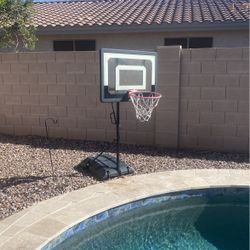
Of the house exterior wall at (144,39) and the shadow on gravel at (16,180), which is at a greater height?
the house exterior wall at (144,39)

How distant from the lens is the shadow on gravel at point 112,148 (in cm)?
834

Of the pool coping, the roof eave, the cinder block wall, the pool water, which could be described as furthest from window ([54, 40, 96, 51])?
the pool water

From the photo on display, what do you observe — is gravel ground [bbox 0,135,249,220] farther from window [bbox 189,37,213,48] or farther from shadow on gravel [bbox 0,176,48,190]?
window [bbox 189,37,213,48]

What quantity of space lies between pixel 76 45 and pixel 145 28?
2.68m

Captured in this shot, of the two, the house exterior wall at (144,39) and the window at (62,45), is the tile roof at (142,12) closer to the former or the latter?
the house exterior wall at (144,39)

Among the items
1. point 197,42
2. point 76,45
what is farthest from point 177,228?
point 76,45

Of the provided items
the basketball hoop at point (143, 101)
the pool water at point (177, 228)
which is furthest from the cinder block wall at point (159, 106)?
the pool water at point (177, 228)

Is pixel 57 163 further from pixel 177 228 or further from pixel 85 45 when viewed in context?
pixel 85 45

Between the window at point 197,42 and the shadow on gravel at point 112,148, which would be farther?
the window at point 197,42

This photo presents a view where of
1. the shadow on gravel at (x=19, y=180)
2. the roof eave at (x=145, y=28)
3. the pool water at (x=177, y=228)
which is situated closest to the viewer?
the pool water at (x=177, y=228)

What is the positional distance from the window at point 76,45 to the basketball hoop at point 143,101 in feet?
23.3

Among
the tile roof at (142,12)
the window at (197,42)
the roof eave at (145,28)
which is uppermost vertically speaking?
the tile roof at (142,12)

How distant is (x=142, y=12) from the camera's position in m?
16.0

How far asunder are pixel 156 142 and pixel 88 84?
6.42ft
